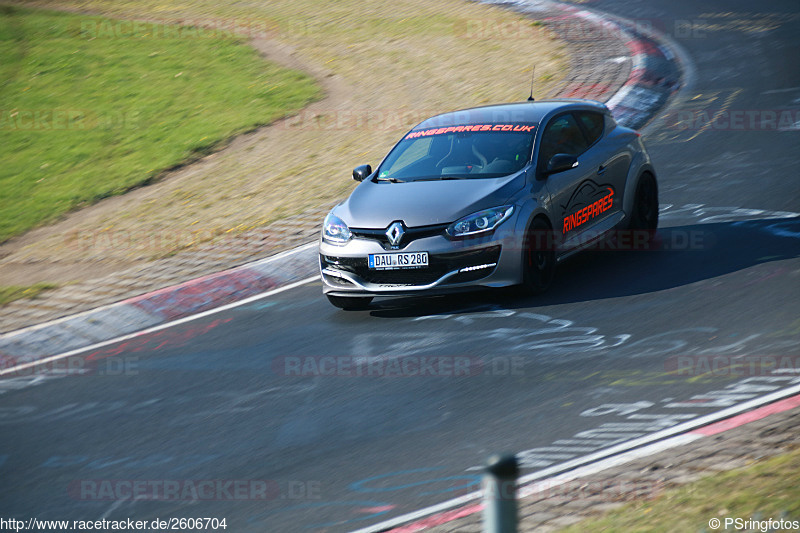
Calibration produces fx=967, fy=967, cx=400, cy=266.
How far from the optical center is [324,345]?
827cm

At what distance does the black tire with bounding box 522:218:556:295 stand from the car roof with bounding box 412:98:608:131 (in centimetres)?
134

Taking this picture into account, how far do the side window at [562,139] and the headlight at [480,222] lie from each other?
938 millimetres

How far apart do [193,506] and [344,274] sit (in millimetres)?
3421

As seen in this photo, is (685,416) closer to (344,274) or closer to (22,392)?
(344,274)

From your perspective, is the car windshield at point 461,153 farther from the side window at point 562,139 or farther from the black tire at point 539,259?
the black tire at point 539,259

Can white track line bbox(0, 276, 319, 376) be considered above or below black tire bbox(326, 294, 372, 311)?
below

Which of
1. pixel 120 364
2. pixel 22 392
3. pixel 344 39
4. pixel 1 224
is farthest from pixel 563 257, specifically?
pixel 344 39

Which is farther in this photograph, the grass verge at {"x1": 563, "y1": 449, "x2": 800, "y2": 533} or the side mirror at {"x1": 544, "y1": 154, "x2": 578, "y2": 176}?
the side mirror at {"x1": 544, "y1": 154, "x2": 578, "y2": 176}

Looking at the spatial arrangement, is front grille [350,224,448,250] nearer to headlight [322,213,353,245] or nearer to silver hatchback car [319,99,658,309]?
silver hatchback car [319,99,658,309]

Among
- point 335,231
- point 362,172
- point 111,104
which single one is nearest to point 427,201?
point 335,231

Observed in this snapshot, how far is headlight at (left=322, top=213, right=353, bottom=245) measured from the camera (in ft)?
28.9

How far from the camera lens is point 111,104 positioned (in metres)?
18.8

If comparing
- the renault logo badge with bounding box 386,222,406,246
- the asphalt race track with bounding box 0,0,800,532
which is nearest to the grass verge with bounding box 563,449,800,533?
the asphalt race track with bounding box 0,0,800,532

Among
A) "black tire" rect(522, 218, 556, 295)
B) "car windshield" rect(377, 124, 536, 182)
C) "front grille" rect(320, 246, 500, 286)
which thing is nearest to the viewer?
"front grille" rect(320, 246, 500, 286)
